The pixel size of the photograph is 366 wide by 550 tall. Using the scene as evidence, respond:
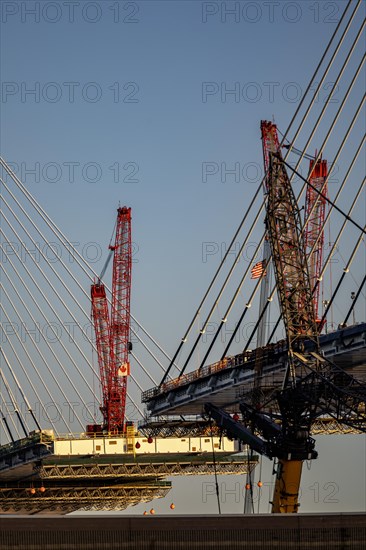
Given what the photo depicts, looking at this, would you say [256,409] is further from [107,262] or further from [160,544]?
[107,262]

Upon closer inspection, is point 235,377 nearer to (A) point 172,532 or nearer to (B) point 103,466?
(B) point 103,466

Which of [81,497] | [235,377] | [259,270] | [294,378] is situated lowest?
[81,497]

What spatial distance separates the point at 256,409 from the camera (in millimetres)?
78125

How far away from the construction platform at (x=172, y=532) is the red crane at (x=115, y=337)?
253 feet

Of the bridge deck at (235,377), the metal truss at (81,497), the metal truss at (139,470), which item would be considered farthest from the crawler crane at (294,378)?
the metal truss at (81,497)

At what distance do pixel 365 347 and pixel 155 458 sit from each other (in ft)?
105

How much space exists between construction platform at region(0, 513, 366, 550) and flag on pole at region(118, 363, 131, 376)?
78253 millimetres

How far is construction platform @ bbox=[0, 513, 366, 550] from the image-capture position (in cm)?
4122

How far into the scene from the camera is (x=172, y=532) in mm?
41312

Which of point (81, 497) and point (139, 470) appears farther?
point (81, 497)

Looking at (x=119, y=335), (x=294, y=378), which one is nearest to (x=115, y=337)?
(x=119, y=335)

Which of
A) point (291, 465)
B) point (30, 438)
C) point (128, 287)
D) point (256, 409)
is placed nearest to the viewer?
point (291, 465)

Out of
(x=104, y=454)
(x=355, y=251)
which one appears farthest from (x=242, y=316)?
(x=104, y=454)

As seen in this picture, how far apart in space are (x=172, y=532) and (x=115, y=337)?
80545 millimetres
